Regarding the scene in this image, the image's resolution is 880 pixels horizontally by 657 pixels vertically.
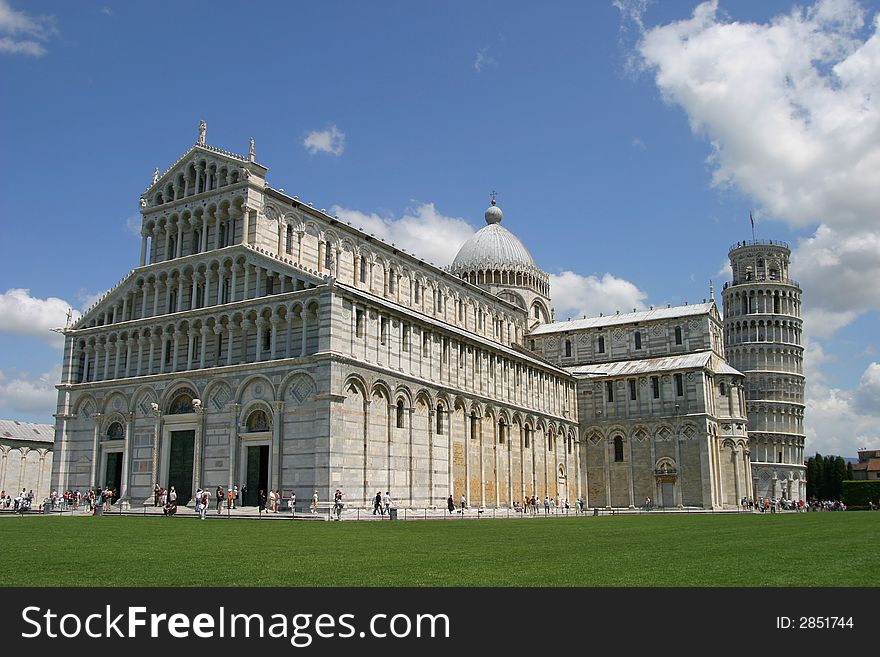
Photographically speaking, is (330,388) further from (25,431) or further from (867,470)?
(867,470)

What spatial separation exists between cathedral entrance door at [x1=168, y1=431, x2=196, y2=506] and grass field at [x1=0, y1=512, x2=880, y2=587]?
73.4 feet

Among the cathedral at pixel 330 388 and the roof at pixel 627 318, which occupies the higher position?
the roof at pixel 627 318

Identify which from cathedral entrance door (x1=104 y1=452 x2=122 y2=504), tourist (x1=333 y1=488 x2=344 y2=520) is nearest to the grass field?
tourist (x1=333 y1=488 x2=344 y2=520)

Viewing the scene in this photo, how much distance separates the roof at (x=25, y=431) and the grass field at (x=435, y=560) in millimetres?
52910

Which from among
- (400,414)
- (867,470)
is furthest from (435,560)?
(867,470)

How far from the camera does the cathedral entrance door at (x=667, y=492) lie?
211 feet

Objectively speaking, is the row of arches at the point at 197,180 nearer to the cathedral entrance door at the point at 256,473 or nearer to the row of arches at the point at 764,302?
the cathedral entrance door at the point at 256,473

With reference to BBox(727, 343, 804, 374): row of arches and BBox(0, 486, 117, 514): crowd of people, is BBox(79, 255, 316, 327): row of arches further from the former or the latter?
BBox(727, 343, 804, 374): row of arches

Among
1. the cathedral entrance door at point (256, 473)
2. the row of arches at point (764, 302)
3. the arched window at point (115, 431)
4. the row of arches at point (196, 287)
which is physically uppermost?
the row of arches at point (764, 302)

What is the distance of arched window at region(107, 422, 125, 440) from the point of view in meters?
48.1

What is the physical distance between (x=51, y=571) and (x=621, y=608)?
9.19m

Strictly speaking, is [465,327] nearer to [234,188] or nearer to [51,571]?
[234,188]

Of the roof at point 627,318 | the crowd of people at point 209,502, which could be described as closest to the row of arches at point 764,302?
the roof at point 627,318

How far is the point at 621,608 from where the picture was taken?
28.3 ft
